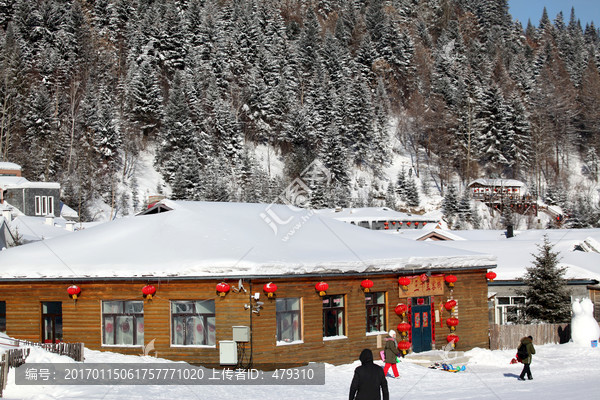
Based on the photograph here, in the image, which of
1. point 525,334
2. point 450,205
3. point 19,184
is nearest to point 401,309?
point 525,334

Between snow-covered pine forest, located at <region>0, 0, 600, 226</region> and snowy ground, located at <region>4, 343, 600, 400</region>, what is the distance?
4746 cm

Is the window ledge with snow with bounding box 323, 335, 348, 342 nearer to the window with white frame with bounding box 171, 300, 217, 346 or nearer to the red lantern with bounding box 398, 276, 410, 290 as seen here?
the red lantern with bounding box 398, 276, 410, 290

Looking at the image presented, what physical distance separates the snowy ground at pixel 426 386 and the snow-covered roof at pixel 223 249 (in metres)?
2.96

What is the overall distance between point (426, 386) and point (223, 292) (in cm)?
647

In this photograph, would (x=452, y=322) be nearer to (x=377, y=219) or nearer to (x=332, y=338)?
(x=332, y=338)

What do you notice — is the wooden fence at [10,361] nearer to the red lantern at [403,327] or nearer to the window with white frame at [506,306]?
the red lantern at [403,327]

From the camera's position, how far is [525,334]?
26.8 metres

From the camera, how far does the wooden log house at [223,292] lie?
776 inches

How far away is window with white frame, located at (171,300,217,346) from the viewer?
20.0 m

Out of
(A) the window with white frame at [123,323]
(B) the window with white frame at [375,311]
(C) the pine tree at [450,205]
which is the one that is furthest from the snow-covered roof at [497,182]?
(A) the window with white frame at [123,323]

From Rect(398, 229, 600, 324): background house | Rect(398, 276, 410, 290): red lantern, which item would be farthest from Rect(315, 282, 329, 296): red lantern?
Rect(398, 229, 600, 324): background house

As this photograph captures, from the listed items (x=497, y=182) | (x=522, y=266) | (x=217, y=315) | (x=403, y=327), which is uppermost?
(x=497, y=182)

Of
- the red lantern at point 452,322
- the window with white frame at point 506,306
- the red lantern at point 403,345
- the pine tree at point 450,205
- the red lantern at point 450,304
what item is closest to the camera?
the red lantern at point 403,345

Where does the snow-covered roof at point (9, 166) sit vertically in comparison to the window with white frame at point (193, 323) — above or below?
above
